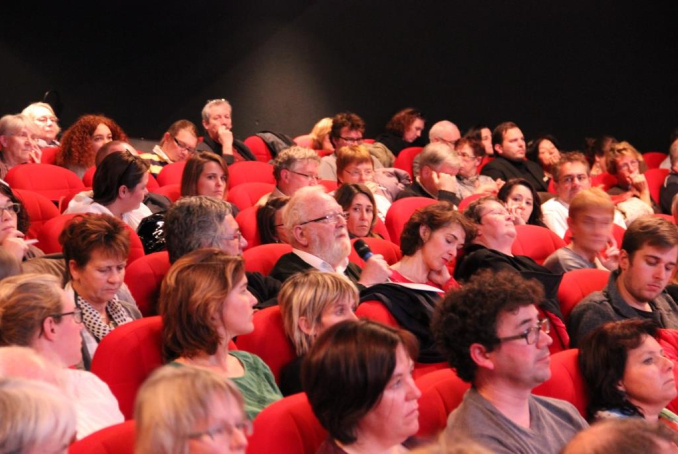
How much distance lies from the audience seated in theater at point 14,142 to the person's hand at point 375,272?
2.51 m

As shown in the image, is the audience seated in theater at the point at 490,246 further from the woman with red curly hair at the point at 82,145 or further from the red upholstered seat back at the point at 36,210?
the woman with red curly hair at the point at 82,145

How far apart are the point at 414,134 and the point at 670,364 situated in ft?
16.3

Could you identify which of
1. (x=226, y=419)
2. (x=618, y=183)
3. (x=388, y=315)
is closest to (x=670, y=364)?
(x=388, y=315)

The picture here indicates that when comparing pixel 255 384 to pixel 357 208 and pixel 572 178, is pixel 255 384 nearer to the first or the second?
pixel 357 208

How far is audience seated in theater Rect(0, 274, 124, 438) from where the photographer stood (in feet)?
6.77

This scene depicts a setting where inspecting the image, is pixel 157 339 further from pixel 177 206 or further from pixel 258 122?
pixel 258 122

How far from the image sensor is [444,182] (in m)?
5.27

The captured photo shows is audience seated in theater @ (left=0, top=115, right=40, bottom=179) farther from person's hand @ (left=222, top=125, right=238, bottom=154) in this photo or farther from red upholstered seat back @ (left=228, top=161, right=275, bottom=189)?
person's hand @ (left=222, top=125, right=238, bottom=154)

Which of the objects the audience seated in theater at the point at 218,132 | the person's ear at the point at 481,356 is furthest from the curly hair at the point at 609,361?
the audience seated in theater at the point at 218,132

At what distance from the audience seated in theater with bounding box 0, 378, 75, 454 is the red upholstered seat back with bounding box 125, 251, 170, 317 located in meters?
1.64

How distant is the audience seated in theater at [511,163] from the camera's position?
6375mm

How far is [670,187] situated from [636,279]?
10.1ft

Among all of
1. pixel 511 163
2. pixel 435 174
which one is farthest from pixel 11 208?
pixel 511 163

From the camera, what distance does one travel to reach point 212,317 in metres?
2.32
